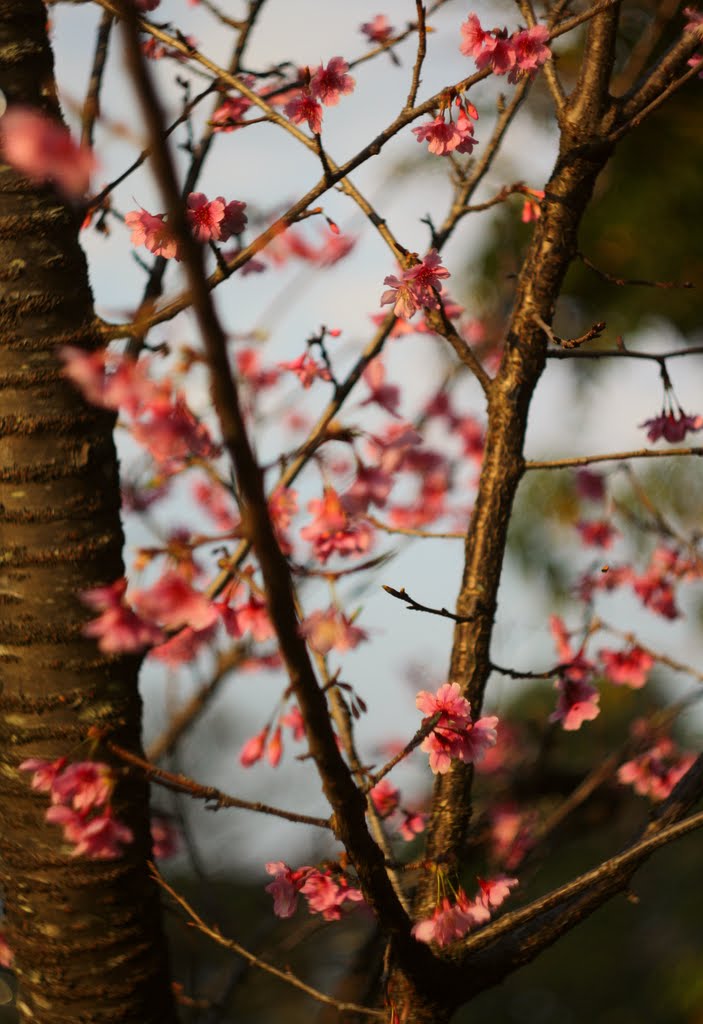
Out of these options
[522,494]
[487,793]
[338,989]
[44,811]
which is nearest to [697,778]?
[44,811]

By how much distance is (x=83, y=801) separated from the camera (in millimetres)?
1256

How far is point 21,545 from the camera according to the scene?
1331mm

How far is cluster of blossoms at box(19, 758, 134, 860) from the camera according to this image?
4.10ft

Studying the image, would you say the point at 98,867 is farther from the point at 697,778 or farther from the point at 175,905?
the point at 697,778

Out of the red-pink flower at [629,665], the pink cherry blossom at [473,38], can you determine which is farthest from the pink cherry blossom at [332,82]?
the red-pink flower at [629,665]

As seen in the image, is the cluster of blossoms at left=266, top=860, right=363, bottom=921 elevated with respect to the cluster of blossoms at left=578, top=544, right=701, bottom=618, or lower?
lower

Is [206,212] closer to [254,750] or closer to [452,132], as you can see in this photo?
[452,132]

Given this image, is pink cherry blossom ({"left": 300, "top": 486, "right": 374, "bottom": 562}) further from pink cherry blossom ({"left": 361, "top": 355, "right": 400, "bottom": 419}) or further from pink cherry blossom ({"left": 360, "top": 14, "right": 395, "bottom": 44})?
pink cherry blossom ({"left": 360, "top": 14, "right": 395, "bottom": 44})

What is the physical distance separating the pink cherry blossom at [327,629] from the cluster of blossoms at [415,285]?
51 cm

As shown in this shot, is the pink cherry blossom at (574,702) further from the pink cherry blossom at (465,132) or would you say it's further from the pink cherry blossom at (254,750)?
the pink cherry blossom at (465,132)

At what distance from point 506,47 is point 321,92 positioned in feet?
1.06

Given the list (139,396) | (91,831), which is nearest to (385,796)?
(91,831)

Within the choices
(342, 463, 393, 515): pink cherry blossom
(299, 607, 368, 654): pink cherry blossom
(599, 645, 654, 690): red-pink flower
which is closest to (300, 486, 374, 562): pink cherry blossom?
(342, 463, 393, 515): pink cherry blossom

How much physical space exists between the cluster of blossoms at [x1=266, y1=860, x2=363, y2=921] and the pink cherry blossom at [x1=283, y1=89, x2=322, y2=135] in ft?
3.92
